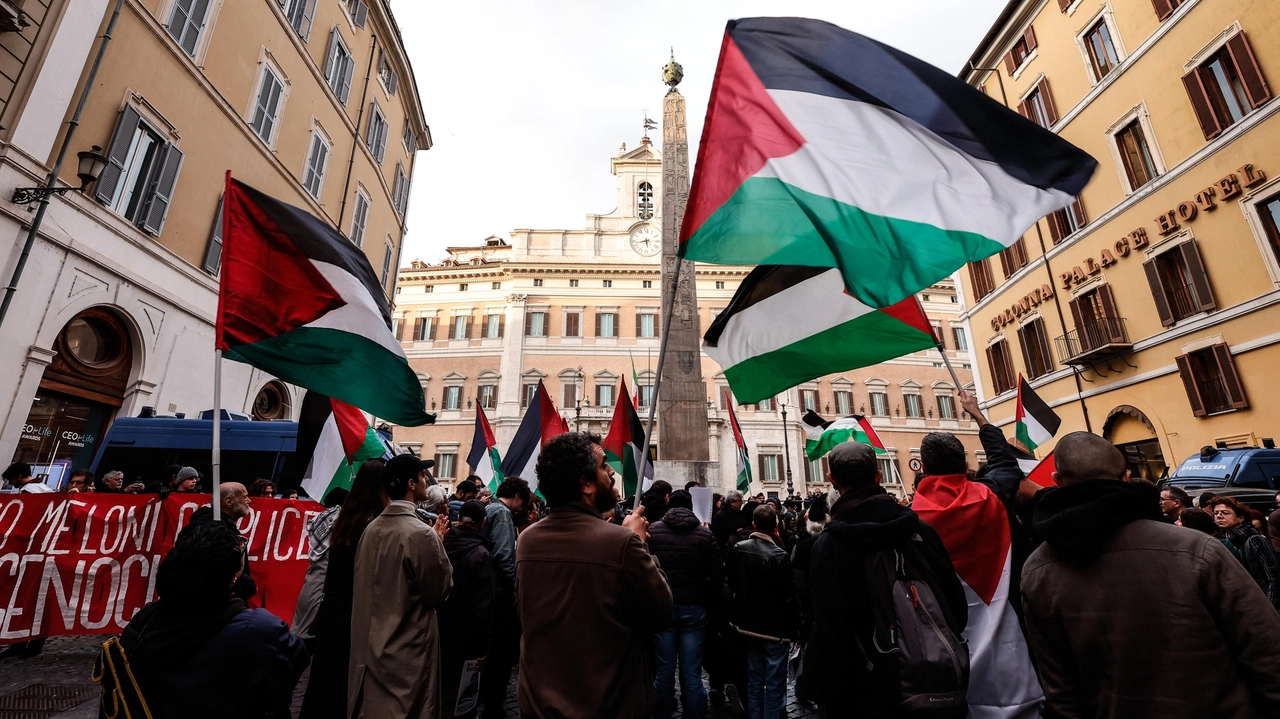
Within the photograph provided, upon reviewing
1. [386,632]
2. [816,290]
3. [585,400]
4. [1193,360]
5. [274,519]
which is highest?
[585,400]

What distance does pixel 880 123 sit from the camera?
269 centimetres

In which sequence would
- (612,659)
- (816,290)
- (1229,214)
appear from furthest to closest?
(1229,214)
(816,290)
(612,659)

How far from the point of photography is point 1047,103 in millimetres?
15555

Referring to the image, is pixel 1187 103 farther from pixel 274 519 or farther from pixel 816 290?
pixel 274 519

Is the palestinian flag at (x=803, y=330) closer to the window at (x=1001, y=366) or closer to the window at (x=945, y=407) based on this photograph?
the window at (x=1001, y=366)

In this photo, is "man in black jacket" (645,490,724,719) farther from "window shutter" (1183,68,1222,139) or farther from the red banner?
"window shutter" (1183,68,1222,139)

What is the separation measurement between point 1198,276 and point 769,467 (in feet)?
59.3

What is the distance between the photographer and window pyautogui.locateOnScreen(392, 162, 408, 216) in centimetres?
1752

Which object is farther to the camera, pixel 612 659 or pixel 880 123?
pixel 880 123

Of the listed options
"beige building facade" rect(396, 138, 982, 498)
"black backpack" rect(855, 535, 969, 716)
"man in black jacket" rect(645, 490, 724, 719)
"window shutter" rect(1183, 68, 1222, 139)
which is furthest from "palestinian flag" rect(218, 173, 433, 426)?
"beige building facade" rect(396, 138, 982, 498)

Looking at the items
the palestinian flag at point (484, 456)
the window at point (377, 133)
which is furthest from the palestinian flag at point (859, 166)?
the window at point (377, 133)

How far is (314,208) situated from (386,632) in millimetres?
12846

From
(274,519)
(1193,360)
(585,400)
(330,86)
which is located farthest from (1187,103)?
(585,400)

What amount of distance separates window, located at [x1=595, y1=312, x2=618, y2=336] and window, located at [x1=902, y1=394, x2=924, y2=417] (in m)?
15.2
